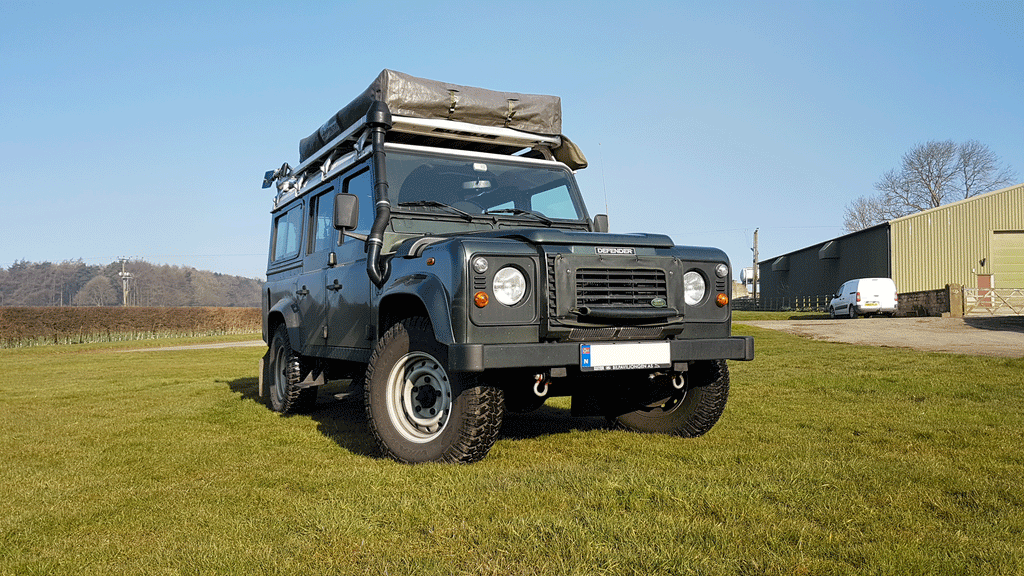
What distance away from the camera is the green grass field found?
290 cm

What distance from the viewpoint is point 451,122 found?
6.05 meters

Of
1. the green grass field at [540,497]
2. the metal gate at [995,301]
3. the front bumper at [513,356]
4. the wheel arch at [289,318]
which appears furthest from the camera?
the metal gate at [995,301]

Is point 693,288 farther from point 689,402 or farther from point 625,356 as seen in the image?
point 689,402

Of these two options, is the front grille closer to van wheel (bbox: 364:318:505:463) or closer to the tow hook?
the tow hook

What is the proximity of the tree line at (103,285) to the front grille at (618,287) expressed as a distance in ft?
396

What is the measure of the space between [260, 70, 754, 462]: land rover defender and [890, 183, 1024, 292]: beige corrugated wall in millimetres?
35958

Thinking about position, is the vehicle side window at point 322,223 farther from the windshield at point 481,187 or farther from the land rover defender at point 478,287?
the windshield at point 481,187

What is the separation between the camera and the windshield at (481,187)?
5695 mm

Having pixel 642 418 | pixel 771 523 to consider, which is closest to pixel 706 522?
pixel 771 523

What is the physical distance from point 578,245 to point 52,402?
296 inches

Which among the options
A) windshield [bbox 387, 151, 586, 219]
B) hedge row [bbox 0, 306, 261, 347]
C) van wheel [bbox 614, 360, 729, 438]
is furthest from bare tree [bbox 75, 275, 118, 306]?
van wheel [bbox 614, 360, 729, 438]

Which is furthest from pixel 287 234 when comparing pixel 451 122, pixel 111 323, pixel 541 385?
pixel 111 323

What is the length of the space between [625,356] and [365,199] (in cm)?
248

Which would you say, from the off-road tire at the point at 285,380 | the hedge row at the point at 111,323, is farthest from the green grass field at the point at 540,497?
the hedge row at the point at 111,323
